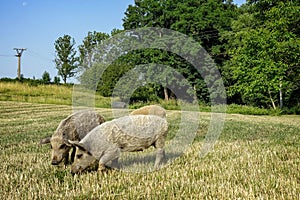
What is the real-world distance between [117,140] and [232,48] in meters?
40.4

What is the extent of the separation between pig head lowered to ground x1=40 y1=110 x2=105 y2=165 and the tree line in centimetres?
1296

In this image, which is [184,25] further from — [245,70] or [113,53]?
[113,53]

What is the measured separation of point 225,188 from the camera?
4.51 meters

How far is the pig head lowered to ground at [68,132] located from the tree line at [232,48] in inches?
510

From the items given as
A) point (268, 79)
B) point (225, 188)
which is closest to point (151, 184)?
point (225, 188)

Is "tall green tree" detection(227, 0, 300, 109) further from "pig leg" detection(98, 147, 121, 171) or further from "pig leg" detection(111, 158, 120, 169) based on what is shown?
"pig leg" detection(98, 147, 121, 171)

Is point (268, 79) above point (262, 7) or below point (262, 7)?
below

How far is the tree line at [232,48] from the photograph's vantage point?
23.1 meters

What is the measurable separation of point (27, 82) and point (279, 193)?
157ft

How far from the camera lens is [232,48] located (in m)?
43.6

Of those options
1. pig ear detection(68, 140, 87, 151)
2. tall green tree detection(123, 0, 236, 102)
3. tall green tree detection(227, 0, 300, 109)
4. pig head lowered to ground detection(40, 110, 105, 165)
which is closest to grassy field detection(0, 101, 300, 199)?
pig head lowered to ground detection(40, 110, 105, 165)

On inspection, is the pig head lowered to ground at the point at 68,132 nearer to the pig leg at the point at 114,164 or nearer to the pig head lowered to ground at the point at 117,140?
the pig head lowered to ground at the point at 117,140

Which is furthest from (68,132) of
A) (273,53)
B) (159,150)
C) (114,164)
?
(273,53)

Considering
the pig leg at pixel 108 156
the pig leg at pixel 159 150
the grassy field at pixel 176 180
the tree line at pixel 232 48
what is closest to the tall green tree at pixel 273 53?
the tree line at pixel 232 48
